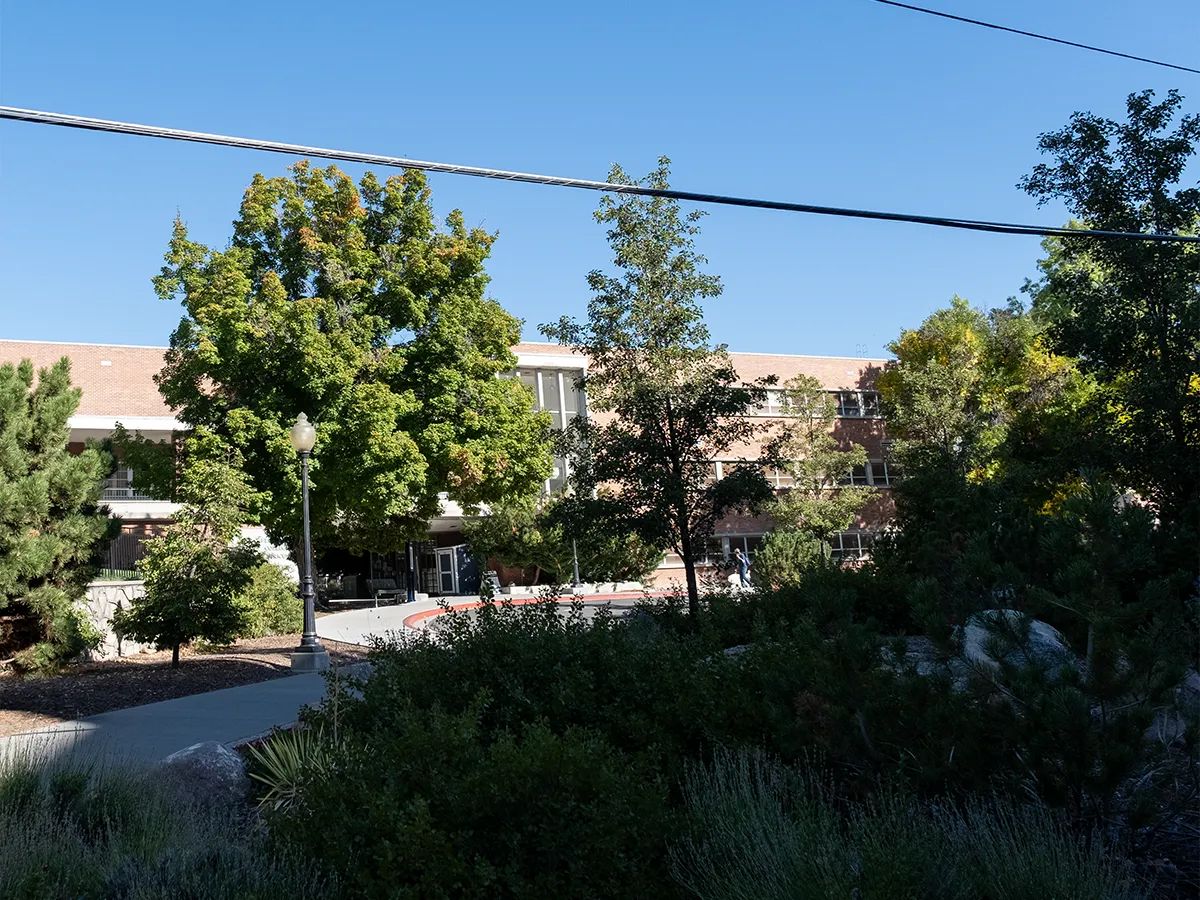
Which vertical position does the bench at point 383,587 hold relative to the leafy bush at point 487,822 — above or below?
above

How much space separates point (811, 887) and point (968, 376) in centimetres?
3616

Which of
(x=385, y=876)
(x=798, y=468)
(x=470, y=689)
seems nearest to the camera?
(x=385, y=876)

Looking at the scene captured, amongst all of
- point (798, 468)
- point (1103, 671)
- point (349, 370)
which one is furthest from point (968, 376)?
point (1103, 671)

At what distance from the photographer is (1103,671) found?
16.3ft

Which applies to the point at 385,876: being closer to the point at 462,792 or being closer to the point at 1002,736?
the point at 462,792

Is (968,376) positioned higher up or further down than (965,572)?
higher up

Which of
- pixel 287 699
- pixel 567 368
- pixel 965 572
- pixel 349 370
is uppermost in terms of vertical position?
pixel 567 368

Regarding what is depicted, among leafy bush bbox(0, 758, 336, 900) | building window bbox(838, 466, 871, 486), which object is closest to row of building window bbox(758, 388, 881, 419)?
building window bbox(838, 466, 871, 486)

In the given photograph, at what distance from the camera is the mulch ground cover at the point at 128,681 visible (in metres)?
11.1

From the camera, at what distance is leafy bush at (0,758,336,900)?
448 cm

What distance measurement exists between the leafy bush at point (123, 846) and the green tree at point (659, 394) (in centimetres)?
819

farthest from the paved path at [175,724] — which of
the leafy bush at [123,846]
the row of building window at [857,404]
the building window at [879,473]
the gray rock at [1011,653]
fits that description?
the building window at [879,473]

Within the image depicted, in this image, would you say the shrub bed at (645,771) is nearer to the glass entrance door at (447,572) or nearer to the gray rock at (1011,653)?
the gray rock at (1011,653)

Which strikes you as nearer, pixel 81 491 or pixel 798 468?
pixel 81 491
